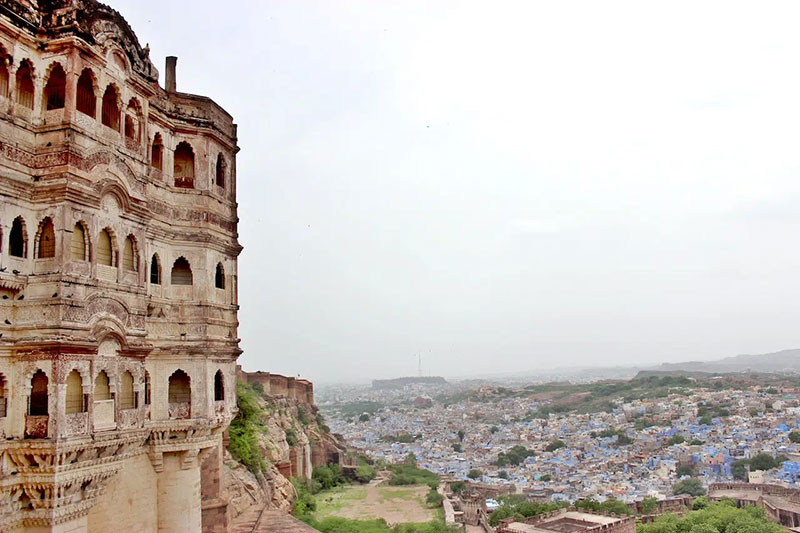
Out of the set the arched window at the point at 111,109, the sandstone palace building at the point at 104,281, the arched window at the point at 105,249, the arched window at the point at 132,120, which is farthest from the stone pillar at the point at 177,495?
the arched window at the point at 111,109

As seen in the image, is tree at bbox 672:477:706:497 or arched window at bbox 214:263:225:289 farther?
tree at bbox 672:477:706:497

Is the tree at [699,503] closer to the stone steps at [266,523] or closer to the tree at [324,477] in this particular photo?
the tree at [324,477]

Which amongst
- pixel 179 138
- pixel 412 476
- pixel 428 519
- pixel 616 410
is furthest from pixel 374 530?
pixel 616 410

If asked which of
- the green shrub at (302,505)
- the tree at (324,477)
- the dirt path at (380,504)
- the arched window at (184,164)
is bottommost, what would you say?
the dirt path at (380,504)

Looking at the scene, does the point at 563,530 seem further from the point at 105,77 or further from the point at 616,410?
the point at 616,410

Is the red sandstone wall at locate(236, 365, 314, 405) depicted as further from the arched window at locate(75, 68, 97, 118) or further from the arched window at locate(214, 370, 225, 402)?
the arched window at locate(75, 68, 97, 118)

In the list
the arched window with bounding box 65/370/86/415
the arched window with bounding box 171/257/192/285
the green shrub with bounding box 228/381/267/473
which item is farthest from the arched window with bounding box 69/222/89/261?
the green shrub with bounding box 228/381/267/473

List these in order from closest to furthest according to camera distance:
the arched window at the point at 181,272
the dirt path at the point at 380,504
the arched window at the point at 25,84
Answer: the arched window at the point at 25,84, the arched window at the point at 181,272, the dirt path at the point at 380,504
